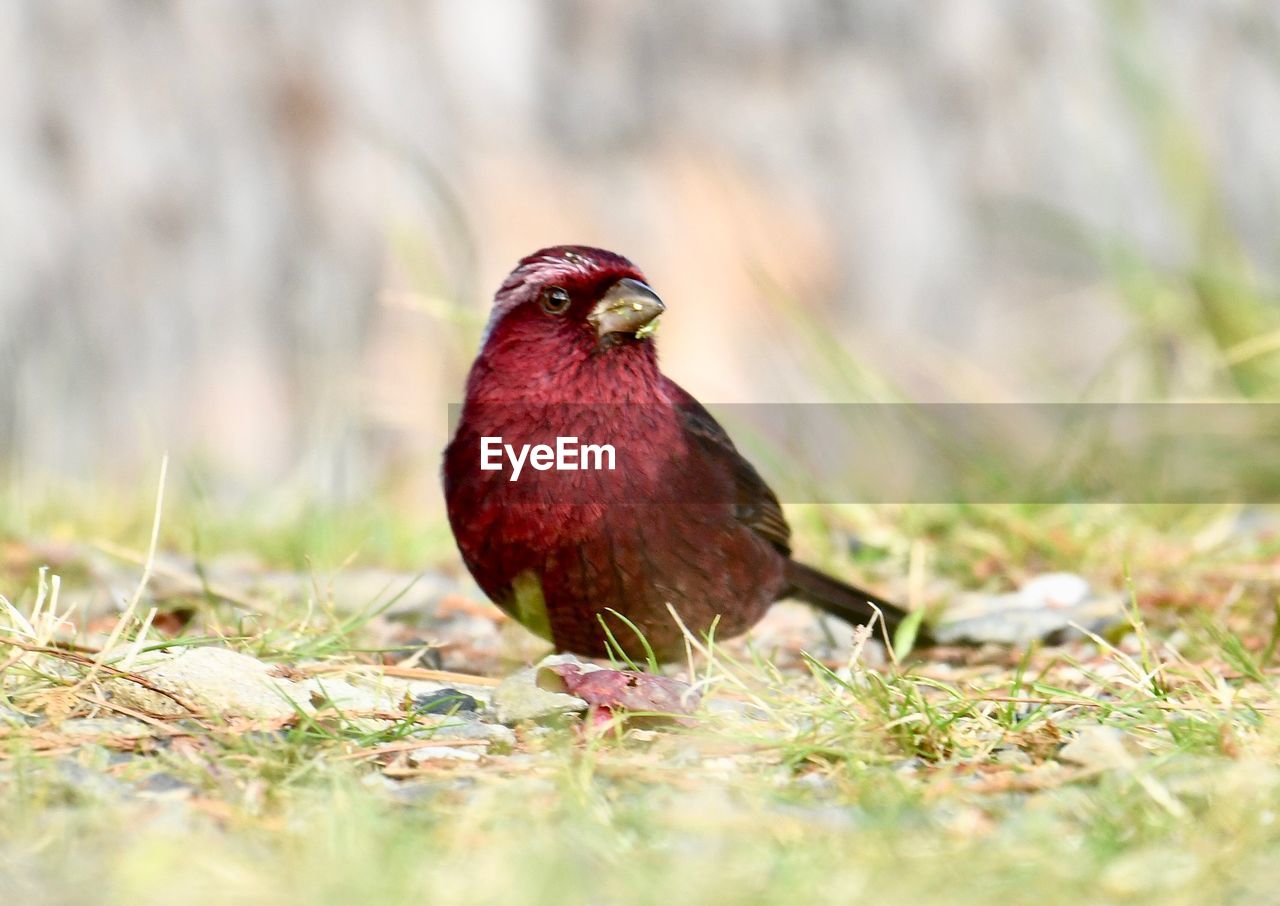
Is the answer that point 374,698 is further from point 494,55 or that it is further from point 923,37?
point 923,37

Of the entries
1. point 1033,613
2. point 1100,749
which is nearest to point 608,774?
point 1100,749

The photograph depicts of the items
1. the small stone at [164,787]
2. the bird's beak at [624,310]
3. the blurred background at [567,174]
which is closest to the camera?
the small stone at [164,787]

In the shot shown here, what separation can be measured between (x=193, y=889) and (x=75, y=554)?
2.31 m

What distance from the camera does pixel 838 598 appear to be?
3197 millimetres

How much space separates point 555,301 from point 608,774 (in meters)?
0.90

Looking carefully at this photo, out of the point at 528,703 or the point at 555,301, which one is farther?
the point at 555,301

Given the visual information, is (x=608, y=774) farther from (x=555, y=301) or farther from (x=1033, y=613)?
(x=1033, y=613)

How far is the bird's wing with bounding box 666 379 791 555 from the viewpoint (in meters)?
2.71

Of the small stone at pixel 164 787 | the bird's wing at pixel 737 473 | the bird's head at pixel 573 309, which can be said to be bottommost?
the small stone at pixel 164 787

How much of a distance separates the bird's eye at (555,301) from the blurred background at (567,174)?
3.42 meters

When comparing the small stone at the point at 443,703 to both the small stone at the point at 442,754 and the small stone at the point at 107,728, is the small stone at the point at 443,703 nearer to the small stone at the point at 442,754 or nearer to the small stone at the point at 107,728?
the small stone at the point at 442,754

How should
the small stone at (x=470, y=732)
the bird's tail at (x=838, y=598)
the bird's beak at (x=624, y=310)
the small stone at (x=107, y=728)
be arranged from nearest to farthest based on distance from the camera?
1. the small stone at (x=107, y=728)
2. the small stone at (x=470, y=732)
3. the bird's beak at (x=624, y=310)
4. the bird's tail at (x=838, y=598)

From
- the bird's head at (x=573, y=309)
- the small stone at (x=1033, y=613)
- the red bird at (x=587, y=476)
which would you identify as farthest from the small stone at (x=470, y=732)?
the small stone at (x=1033, y=613)

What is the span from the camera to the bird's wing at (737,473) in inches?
107
